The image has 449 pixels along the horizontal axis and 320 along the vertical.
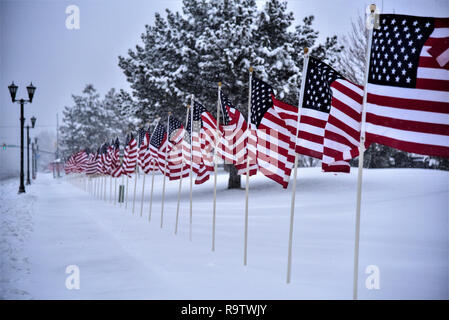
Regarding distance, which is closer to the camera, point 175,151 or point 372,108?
point 372,108

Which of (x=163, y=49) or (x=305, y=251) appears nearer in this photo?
(x=305, y=251)

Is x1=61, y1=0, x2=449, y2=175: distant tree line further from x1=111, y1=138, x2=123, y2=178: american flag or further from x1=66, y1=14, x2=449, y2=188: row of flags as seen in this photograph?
x1=66, y1=14, x2=449, y2=188: row of flags

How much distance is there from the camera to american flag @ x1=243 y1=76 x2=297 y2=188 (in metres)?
Answer: 8.44

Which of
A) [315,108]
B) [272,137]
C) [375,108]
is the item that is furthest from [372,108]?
[272,137]

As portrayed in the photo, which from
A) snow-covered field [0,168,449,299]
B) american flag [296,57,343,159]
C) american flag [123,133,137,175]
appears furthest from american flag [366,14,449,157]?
american flag [123,133,137,175]

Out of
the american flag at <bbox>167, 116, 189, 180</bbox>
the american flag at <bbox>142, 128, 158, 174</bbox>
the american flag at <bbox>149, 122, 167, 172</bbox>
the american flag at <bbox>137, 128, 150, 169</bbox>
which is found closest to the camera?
the american flag at <bbox>167, 116, 189, 180</bbox>

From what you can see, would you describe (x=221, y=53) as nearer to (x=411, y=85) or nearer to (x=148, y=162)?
(x=148, y=162)

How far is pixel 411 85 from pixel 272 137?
3444 millimetres

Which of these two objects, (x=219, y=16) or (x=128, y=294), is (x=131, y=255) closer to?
(x=128, y=294)

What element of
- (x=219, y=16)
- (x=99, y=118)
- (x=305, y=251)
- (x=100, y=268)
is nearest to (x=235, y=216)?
(x=305, y=251)

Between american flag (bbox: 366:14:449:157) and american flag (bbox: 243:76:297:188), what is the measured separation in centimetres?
281

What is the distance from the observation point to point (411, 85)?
Result: 5.48 metres
